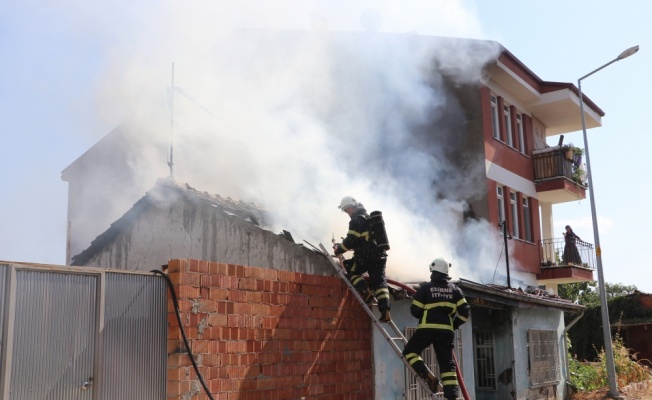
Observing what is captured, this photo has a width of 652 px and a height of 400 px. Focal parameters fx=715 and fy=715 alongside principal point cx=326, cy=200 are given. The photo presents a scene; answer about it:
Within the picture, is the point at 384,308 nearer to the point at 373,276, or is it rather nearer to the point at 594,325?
the point at 373,276

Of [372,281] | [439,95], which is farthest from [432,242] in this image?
[372,281]

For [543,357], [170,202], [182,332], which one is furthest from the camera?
[543,357]

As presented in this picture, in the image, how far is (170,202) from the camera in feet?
36.3

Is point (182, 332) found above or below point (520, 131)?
below

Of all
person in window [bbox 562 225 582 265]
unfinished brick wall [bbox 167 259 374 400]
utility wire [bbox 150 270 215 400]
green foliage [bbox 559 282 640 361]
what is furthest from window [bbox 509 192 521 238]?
utility wire [bbox 150 270 215 400]

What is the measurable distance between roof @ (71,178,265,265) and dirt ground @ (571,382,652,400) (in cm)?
886

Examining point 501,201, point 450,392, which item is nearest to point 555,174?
point 501,201

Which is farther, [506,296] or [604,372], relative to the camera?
[604,372]

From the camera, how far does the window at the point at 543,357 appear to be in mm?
14320

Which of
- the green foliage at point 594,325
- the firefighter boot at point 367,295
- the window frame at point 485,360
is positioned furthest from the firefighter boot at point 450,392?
the green foliage at point 594,325

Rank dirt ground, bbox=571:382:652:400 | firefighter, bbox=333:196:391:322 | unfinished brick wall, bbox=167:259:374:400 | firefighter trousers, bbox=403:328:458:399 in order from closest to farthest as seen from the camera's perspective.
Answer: unfinished brick wall, bbox=167:259:374:400
firefighter trousers, bbox=403:328:458:399
firefighter, bbox=333:196:391:322
dirt ground, bbox=571:382:652:400

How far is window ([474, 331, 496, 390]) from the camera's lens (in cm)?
1394

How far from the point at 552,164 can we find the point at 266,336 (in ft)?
54.1

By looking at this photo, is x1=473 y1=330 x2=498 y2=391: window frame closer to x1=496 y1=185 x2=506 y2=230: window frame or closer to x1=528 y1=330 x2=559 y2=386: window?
x1=528 y1=330 x2=559 y2=386: window
